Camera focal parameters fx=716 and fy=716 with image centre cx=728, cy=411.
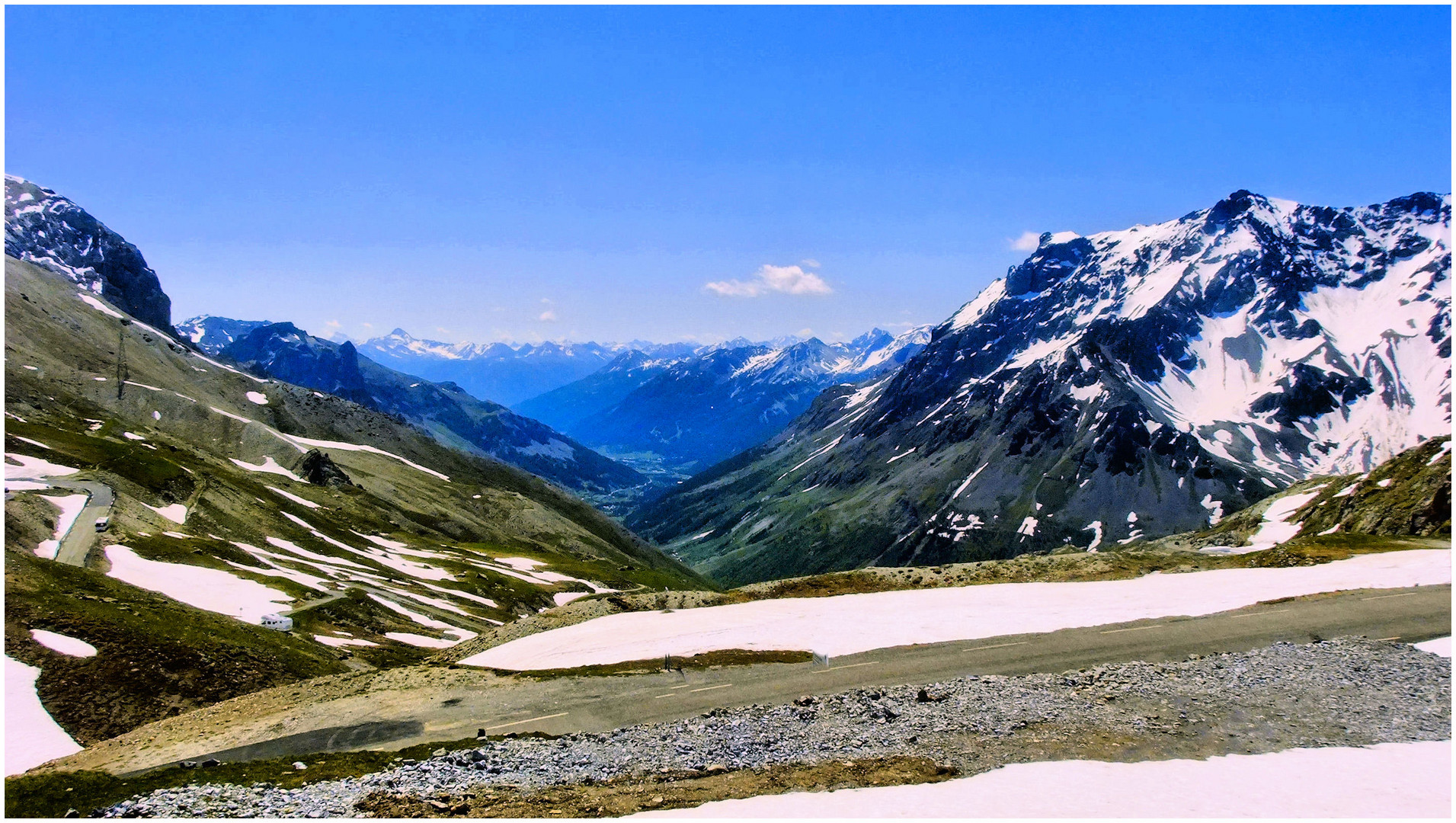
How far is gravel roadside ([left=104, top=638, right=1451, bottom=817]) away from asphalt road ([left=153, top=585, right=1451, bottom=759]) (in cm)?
202

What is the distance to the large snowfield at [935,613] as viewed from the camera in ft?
136

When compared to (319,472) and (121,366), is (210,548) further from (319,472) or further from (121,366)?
(121,366)

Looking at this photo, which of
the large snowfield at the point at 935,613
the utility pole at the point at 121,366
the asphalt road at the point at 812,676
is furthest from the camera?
the utility pole at the point at 121,366

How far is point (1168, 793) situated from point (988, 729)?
6.39 meters

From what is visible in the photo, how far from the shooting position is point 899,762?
2641 centimetres

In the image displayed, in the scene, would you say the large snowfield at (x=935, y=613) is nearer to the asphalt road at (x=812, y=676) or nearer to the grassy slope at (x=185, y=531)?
the asphalt road at (x=812, y=676)

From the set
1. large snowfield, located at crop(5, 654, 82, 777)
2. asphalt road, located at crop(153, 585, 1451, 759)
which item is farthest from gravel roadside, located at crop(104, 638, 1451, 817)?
large snowfield, located at crop(5, 654, 82, 777)

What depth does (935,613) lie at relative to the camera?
46.5m

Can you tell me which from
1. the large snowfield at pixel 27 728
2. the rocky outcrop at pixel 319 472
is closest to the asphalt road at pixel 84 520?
the large snowfield at pixel 27 728

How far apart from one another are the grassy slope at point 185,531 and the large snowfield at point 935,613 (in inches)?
628

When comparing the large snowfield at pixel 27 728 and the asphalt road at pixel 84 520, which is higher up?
the asphalt road at pixel 84 520

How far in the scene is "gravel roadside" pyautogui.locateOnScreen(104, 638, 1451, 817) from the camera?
83.1 feet

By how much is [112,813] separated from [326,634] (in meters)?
36.9

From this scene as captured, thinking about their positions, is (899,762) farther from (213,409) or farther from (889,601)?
(213,409)
